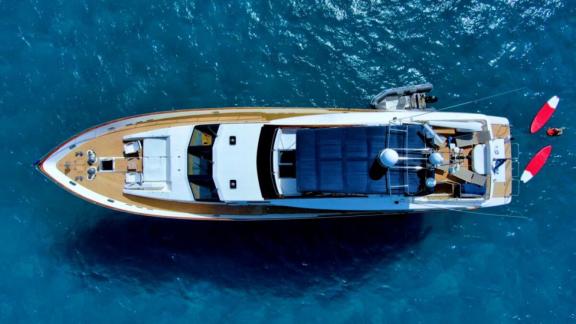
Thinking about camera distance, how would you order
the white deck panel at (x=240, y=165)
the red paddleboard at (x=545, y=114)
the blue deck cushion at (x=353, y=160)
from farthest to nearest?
1. the red paddleboard at (x=545, y=114)
2. the white deck panel at (x=240, y=165)
3. the blue deck cushion at (x=353, y=160)

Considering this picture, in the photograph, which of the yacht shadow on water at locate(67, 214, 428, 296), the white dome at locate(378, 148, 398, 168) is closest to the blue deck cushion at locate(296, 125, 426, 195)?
the white dome at locate(378, 148, 398, 168)

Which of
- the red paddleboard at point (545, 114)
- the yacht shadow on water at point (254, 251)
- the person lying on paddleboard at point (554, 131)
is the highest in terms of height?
the red paddleboard at point (545, 114)

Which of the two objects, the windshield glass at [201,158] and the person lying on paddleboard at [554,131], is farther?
the person lying on paddleboard at [554,131]

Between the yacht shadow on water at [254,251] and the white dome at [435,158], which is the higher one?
the white dome at [435,158]

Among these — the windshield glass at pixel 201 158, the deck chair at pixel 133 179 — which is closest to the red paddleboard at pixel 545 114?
the windshield glass at pixel 201 158

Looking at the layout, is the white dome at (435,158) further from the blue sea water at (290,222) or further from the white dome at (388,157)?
the blue sea water at (290,222)

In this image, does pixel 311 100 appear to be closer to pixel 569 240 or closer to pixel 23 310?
pixel 569 240

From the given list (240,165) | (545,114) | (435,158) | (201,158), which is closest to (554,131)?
(545,114)
